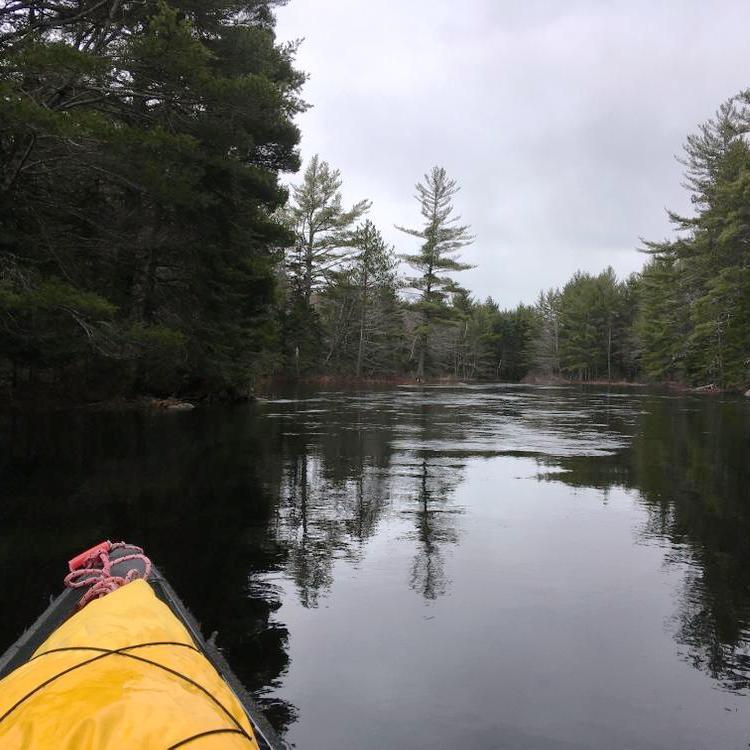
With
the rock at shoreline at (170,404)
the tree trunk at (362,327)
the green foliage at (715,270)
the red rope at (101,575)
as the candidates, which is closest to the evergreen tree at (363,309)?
the tree trunk at (362,327)

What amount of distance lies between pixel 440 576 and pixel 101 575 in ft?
8.48

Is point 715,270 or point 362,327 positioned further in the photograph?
point 362,327

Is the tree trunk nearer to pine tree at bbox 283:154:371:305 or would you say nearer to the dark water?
pine tree at bbox 283:154:371:305

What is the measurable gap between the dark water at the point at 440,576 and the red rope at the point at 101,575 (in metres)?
0.68

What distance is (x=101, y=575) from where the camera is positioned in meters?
3.48

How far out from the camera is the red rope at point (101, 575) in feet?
10.8

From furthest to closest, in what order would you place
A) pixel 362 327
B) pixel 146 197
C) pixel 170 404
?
pixel 362 327 → pixel 170 404 → pixel 146 197

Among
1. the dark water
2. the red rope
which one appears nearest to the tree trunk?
the dark water

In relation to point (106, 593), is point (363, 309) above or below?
above

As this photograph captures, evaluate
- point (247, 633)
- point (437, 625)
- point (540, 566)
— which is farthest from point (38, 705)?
point (540, 566)

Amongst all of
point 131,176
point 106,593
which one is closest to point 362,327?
point 131,176

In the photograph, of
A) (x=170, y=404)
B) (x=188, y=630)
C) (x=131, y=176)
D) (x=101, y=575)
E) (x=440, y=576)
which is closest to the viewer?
(x=188, y=630)

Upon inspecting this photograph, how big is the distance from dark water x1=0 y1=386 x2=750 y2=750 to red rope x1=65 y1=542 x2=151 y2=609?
2.24 ft

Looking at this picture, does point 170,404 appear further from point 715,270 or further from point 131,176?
point 715,270
